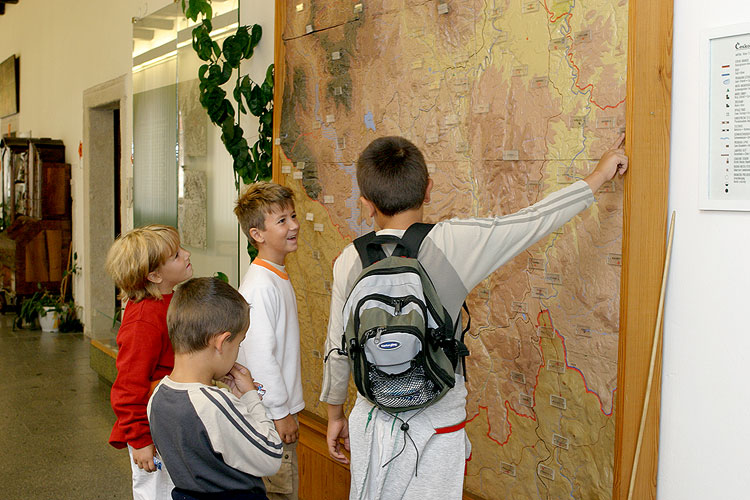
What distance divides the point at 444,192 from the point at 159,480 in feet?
4.86

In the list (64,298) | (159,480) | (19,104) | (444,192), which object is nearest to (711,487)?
(444,192)

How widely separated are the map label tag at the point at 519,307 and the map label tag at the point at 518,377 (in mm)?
224

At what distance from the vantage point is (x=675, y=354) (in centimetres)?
237

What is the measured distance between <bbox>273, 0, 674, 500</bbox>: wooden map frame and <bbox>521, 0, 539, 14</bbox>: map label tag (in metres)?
0.39

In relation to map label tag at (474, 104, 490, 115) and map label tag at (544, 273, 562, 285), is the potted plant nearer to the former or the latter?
map label tag at (474, 104, 490, 115)

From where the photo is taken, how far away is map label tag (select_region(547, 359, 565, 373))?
2.59 meters

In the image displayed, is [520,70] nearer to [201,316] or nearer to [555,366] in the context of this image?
[555,366]

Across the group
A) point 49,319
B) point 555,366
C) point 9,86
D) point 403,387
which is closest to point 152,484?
point 403,387

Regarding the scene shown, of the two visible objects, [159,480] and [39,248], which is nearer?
[159,480]

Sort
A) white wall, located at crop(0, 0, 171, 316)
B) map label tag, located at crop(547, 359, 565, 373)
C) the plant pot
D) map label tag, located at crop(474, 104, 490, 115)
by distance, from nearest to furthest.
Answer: map label tag, located at crop(547, 359, 565, 373) < map label tag, located at crop(474, 104, 490, 115) < white wall, located at crop(0, 0, 171, 316) < the plant pot

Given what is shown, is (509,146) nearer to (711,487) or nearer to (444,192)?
Answer: (444,192)

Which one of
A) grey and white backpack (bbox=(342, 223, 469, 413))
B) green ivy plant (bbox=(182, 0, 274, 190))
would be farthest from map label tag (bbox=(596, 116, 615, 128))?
green ivy plant (bbox=(182, 0, 274, 190))

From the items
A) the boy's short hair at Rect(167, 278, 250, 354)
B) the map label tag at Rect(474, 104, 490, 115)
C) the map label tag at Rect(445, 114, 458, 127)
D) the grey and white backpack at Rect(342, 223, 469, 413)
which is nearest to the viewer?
the grey and white backpack at Rect(342, 223, 469, 413)

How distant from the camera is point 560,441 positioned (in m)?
2.59
